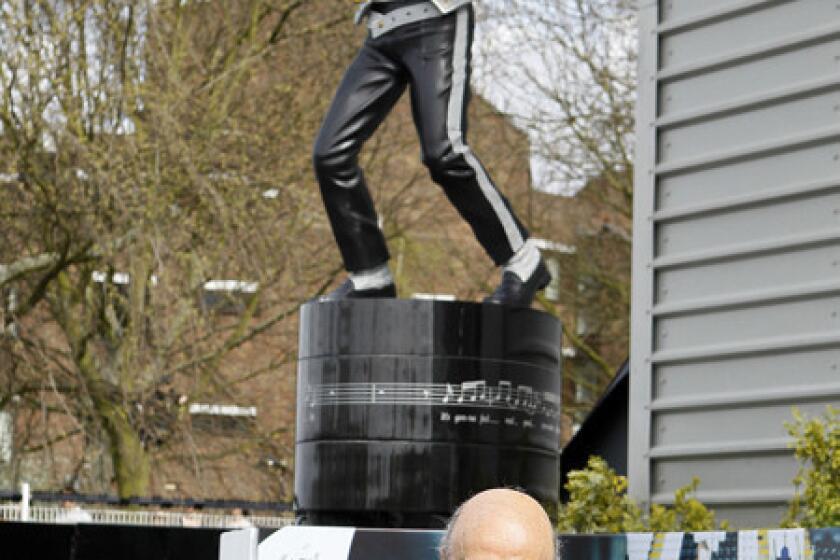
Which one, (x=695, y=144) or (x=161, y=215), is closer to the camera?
(x=695, y=144)

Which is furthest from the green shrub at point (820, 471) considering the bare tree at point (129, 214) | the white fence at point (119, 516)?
the bare tree at point (129, 214)

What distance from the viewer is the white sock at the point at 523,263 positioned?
913 centimetres

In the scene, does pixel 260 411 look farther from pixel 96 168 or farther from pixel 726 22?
pixel 726 22

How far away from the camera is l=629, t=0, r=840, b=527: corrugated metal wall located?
9812mm

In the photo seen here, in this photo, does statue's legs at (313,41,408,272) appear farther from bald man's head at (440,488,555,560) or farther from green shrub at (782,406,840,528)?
bald man's head at (440,488,555,560)

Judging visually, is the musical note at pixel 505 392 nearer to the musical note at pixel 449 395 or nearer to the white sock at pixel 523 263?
the musical note at pixel 449 395

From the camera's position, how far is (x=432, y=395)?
865 cm

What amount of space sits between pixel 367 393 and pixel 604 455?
5309 mm

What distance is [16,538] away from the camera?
1112 centimetres

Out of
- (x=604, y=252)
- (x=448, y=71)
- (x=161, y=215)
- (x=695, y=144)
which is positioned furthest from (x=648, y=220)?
(x=604, y=252)

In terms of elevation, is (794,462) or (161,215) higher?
(161,215)

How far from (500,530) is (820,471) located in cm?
646

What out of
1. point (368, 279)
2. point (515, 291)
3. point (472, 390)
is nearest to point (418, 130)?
point (368, 279)

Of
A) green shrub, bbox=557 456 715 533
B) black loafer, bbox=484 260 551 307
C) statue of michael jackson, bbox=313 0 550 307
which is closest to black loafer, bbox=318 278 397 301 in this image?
statue of michael jackson, bbox=313 0 550 307
